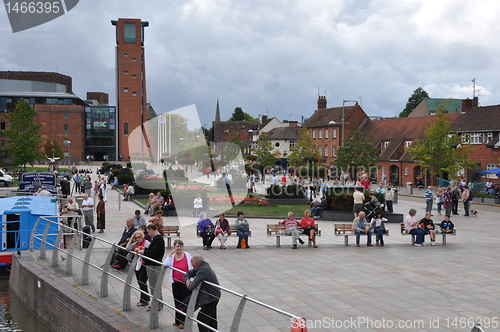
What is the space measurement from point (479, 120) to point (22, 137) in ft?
164

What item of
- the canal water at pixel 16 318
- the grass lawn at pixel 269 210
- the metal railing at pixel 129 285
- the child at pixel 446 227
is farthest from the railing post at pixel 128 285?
the grass lawn at pixel 269 210

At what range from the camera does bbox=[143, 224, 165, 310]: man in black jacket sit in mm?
8961

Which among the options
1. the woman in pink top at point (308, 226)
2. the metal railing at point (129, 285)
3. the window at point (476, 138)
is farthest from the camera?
the window at point (476, 138)

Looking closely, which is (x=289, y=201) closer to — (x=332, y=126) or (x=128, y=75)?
(x=332, y=126)

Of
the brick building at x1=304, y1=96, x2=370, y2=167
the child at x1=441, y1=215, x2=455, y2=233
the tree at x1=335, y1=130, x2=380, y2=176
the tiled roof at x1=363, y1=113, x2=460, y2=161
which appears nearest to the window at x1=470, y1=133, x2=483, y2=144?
the tiled roof at x1=363, y1=113, x2=460, y2=161

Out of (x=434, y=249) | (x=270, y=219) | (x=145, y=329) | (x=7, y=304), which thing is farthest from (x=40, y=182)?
(x=145, y=329)

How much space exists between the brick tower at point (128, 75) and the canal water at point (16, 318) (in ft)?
290

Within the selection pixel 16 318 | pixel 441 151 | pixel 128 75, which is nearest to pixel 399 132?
pixel 441 151

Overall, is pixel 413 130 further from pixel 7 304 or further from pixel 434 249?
pixel 7 304

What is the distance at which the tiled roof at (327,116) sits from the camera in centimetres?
7291

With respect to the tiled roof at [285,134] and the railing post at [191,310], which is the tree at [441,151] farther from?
the tiled roof at [285,134]

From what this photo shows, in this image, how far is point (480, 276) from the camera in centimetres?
1291

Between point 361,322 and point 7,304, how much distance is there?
967 cm

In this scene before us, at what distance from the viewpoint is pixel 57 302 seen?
1113 cm
